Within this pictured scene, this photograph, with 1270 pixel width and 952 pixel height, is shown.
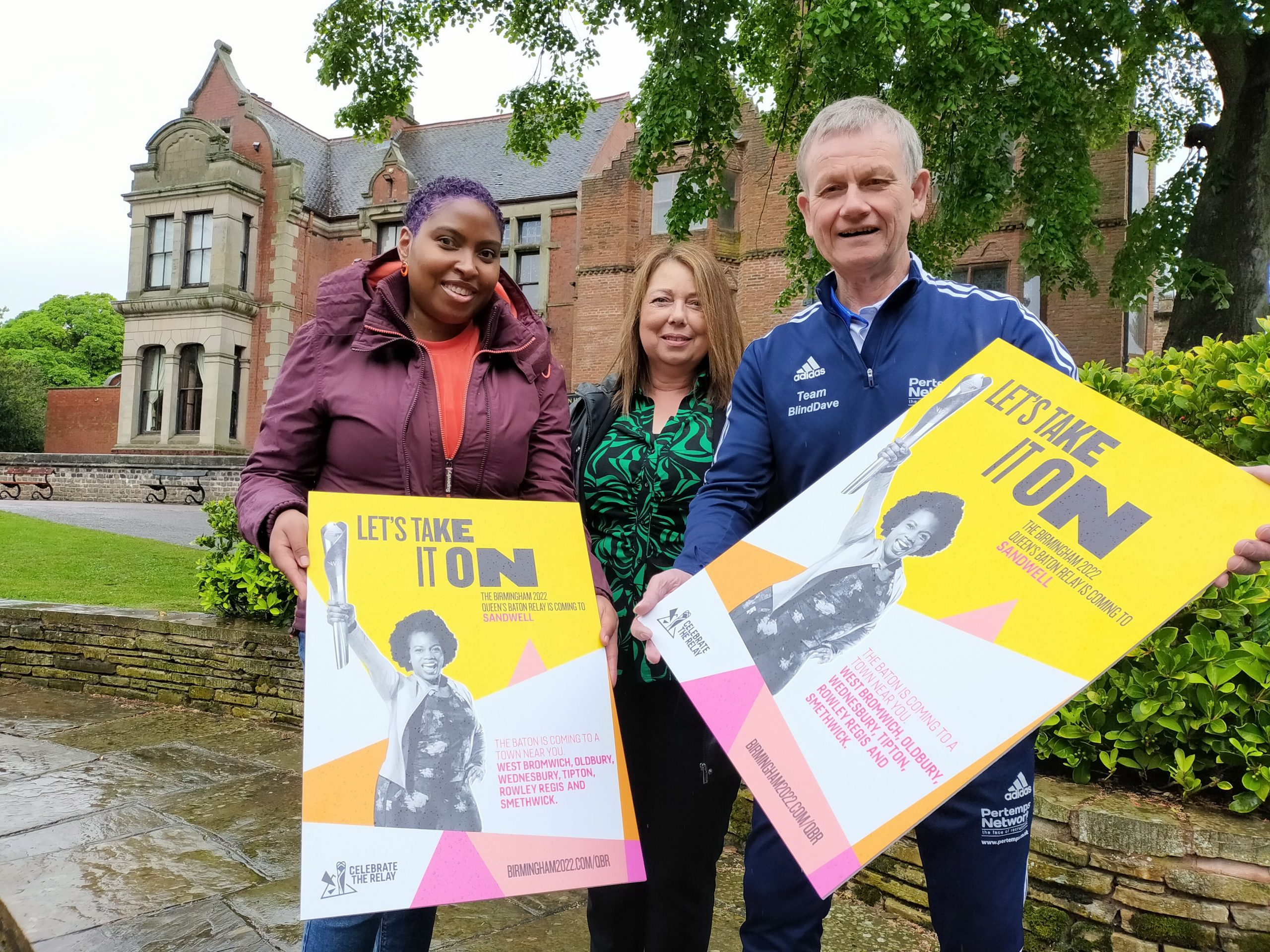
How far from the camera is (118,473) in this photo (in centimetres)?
2348

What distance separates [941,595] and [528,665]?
0.85 metres

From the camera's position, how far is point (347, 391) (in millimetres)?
2025

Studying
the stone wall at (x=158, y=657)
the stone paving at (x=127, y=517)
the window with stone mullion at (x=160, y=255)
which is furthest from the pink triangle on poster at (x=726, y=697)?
the window with stone mullion at (x=160, y=255)

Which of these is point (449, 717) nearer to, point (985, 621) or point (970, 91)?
point (985, 621)

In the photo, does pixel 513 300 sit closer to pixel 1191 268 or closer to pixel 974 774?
pixel 974 774

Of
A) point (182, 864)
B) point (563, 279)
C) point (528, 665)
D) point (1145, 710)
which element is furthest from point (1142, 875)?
point (563, 279)

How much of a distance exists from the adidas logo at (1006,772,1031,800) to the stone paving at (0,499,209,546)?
45.2 ft

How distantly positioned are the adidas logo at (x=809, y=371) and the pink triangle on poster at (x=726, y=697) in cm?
70

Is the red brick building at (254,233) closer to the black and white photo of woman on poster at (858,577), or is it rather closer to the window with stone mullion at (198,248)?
the window with stone mullion at (198,248)

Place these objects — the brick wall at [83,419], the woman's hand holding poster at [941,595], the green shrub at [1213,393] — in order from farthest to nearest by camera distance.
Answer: the brick wall at [83,419]
the green shrub at [1213,393]
the woman's hand holding poster at [941,595]

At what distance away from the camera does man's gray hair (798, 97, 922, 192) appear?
74.7 inches

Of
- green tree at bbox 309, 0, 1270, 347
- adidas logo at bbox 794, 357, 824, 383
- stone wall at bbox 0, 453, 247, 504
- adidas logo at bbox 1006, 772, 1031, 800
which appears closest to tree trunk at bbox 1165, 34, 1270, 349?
green tree at bbox 309, 0, 1270, 347

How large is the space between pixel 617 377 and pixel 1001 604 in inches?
59.2

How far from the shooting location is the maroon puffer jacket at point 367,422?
2025mm
